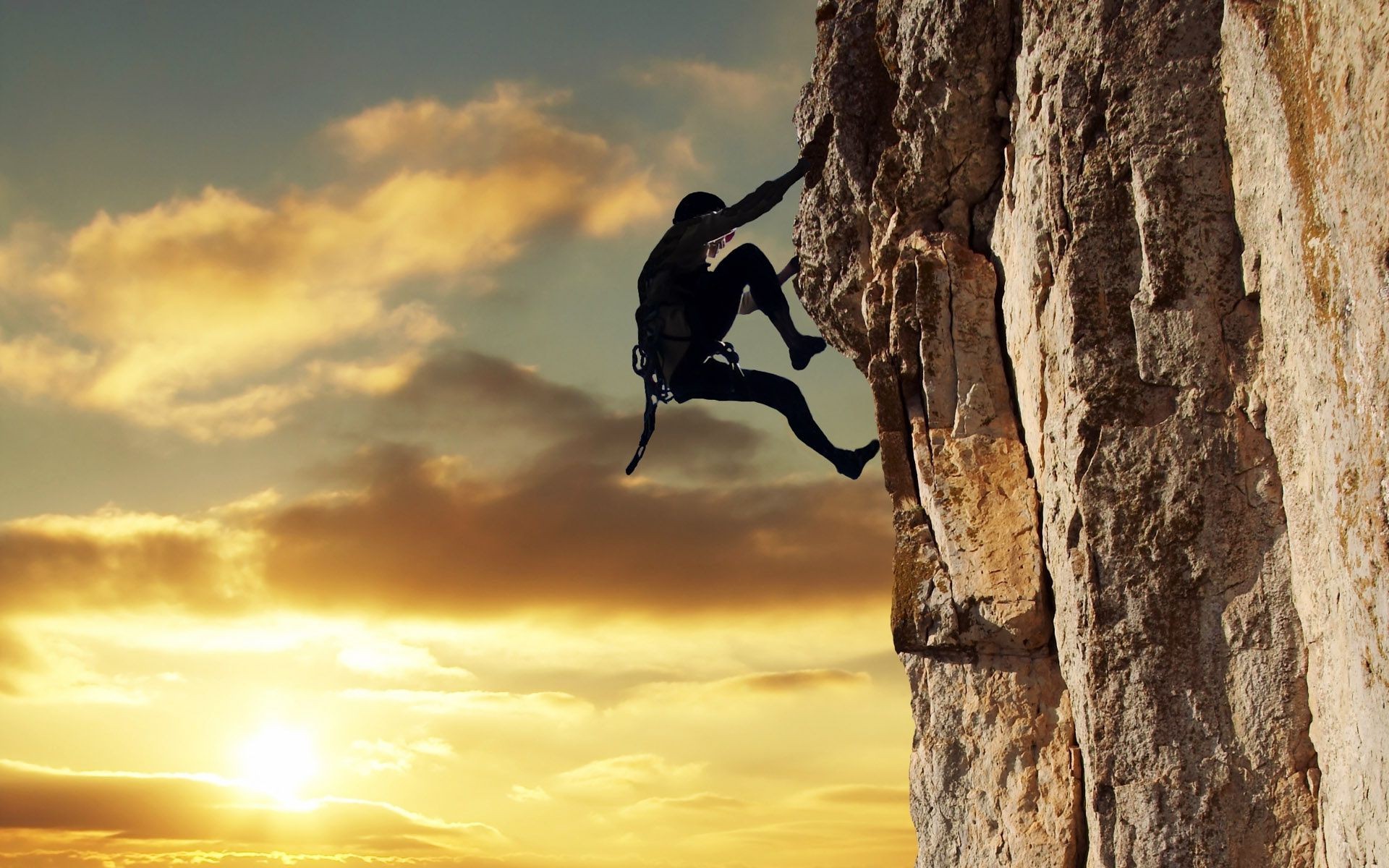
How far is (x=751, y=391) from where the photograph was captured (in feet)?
27.5

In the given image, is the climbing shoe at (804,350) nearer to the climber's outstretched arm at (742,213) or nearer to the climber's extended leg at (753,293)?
the climber's extended leg at (753,293)

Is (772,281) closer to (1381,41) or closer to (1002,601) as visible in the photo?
(1002,601)

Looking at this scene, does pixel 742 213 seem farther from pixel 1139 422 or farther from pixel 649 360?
pixel 1139 422

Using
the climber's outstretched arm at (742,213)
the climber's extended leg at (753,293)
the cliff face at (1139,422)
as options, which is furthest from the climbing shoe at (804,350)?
the cliff face at (1139,422)

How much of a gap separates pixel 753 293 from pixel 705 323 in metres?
0.36

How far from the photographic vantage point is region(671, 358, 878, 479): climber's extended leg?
27.1 feet

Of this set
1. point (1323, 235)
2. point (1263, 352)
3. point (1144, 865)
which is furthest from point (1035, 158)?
point (1144, 865)

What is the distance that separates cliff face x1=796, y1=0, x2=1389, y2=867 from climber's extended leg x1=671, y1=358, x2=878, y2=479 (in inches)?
63.5

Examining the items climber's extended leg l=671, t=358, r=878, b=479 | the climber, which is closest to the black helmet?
the climber

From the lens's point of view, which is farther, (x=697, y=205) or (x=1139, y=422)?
(x=697, y=205)

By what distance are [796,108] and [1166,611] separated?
3.96 m

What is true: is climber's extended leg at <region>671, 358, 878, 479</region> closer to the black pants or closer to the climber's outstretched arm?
the black pants

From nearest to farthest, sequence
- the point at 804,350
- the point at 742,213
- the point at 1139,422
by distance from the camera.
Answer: the point at 1139,422 → the point at 742,213 → the point at 804,350

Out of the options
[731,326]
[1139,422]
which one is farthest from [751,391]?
[1139,422]
